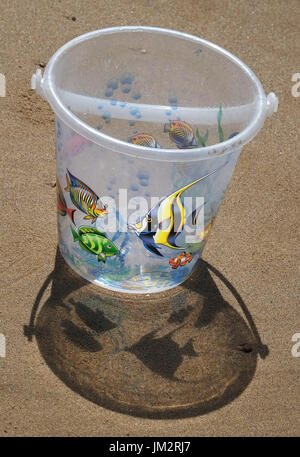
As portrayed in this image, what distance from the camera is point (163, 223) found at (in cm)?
135

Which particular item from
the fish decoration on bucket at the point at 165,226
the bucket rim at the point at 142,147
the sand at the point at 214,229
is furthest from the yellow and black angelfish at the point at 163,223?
the sand at the point at 214,229

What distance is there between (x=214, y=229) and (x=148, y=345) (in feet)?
1.52

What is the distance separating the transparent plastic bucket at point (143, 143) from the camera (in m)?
1.29

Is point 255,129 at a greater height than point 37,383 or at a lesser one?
greater

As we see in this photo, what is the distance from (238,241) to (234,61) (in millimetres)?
571

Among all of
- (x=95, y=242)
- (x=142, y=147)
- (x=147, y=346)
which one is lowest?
(x=147, y=346)

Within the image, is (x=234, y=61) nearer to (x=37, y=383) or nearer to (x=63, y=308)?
(x=63, y=308)

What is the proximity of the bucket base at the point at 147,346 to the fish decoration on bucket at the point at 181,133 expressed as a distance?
0.41 metres

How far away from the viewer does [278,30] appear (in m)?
2.31

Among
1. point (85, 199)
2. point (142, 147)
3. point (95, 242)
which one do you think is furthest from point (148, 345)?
point (142, 147)

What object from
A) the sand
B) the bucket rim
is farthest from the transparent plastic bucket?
the sand

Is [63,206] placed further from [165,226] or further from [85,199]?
[165,226]

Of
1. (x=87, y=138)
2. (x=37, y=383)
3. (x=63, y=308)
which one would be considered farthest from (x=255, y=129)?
(x=37, y=383)

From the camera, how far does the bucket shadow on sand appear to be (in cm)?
139
